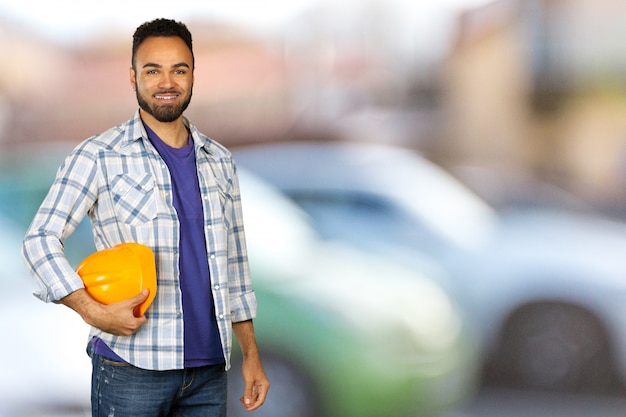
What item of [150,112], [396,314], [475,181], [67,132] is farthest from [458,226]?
[150,112]

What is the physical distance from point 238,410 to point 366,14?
1.76 m

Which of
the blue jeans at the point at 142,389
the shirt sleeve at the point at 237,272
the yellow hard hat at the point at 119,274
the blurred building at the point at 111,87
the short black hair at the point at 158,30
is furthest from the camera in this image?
the blurred building at the point at 111,87

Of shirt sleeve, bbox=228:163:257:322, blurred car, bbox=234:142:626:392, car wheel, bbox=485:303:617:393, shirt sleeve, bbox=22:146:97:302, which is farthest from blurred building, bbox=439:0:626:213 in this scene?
shirt sleeve, bbox=22:146:97:302

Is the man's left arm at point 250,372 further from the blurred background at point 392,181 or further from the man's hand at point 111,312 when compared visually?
the blurred background at point 392,181

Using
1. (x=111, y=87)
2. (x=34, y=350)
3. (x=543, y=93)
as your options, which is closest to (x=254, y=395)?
(x=34, y=350)

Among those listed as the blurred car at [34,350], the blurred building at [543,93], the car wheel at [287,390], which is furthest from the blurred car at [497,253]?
the blurred car at [34,350]

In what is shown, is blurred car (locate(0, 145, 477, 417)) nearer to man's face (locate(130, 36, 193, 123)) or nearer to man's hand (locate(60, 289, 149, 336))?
man's face (locate(130, 36, 193, 123))

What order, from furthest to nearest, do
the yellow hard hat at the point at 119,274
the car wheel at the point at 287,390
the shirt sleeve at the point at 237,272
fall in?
1. the car wheel at the point at 287,390
2. the shirt sleeve at the point at 237,272
3. the yellow hard hat at the point at 119,274

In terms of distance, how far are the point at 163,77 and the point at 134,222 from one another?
0.34 m

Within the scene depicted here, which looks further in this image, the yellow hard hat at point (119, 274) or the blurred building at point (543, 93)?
the blurred building at point (543, 93)

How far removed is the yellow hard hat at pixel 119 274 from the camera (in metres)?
1.85

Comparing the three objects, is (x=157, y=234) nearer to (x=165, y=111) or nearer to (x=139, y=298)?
(x=139, y=298)

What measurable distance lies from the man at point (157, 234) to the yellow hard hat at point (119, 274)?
0.02 meters

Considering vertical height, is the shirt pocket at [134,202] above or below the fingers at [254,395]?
above
